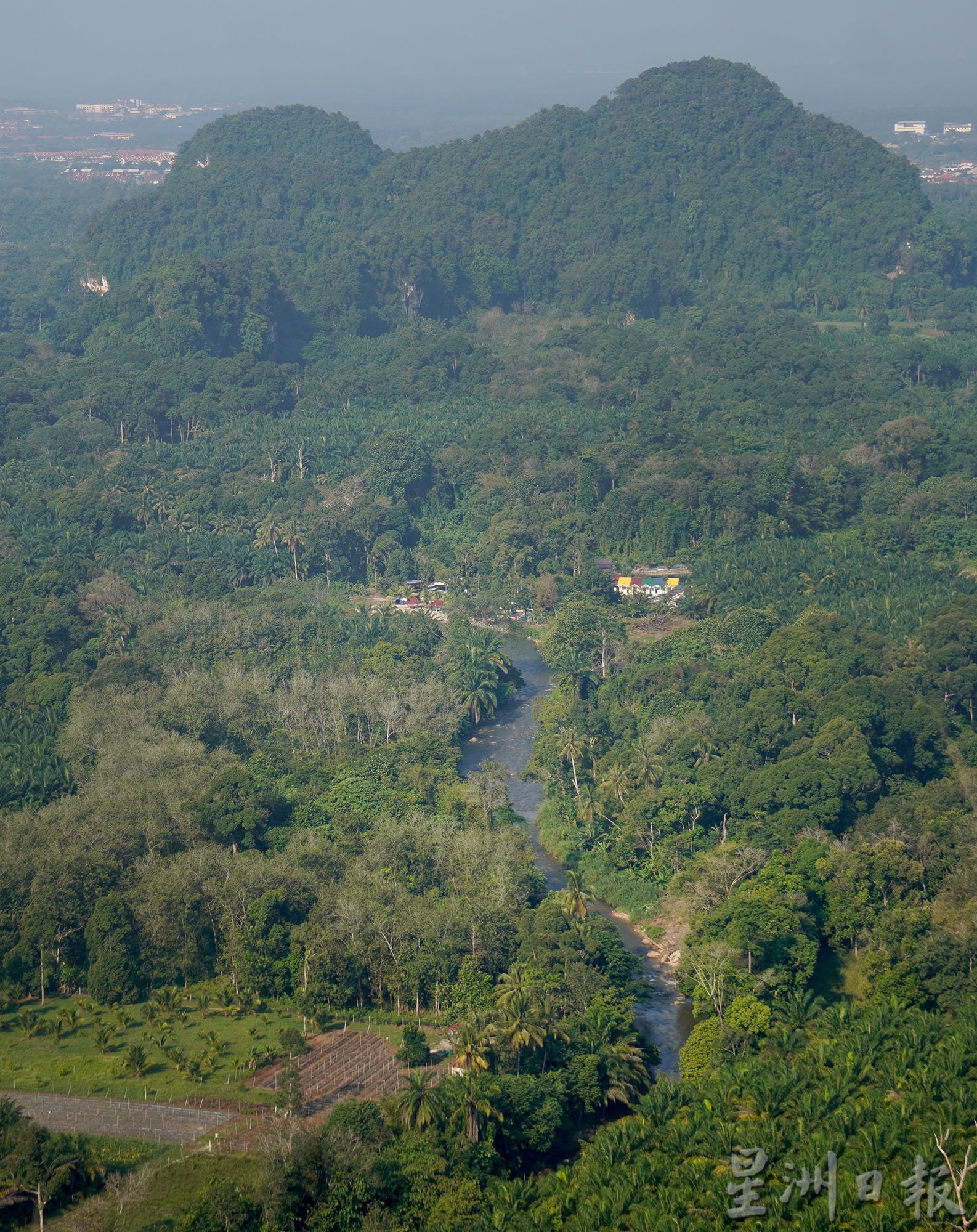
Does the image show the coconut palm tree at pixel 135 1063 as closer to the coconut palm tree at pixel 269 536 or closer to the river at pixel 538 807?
the river at pixel 538 807

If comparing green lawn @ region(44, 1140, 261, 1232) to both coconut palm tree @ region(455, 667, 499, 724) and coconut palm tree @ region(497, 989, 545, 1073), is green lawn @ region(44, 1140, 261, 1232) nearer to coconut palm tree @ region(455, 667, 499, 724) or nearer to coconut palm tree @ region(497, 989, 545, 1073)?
coconut palm tree @ region(497, 989, 545, 1073)

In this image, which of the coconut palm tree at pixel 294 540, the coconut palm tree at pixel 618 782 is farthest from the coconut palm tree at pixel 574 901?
the coconut palm tree at pixel 294 540

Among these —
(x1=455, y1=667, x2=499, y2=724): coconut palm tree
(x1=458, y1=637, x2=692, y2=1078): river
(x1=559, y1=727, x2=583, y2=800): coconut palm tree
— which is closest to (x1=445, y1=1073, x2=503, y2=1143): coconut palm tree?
(x1=458, y1=637, x2=692, y2=1078): river

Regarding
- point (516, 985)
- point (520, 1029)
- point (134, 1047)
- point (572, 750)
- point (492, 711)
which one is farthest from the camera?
point (492, 711)

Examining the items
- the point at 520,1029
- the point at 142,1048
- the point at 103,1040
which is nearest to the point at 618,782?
the point at 520,1029

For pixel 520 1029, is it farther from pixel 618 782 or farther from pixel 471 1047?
pixel 618 782

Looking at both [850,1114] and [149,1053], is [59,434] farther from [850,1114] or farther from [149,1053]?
[850,1114]
